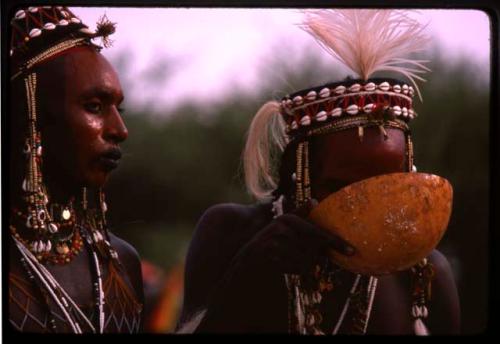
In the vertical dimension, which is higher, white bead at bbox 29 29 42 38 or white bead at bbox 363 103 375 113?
white bead at bbox 29 29 42 38

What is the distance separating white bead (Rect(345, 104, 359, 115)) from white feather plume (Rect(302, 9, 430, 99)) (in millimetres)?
99

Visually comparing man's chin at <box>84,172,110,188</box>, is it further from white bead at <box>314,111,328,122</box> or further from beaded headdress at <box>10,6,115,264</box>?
white bead at <box>314,111,328,122</box>

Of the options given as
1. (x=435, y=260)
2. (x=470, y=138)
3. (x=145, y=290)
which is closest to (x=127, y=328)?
(x=145, y=290)

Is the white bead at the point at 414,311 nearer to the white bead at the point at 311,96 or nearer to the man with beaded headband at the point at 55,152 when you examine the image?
the white bead at the point at 311,96

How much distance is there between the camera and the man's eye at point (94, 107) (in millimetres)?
3000

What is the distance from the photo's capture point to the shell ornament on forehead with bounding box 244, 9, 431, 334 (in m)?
2.99

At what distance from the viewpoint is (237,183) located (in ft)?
9.89

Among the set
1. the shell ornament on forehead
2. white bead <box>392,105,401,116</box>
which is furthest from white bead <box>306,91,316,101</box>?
white bead <box>392,105,401,116</box>

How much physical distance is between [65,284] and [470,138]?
1303 millimetres

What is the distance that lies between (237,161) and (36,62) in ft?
2.20

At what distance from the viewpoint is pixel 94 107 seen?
300cm

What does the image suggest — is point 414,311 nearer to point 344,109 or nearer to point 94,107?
point 344,109

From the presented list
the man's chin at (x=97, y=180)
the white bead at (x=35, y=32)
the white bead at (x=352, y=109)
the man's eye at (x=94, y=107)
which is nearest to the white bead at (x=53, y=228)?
the man's chin at (x=97, y=180)

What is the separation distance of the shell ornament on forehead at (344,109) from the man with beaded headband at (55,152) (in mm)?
445
